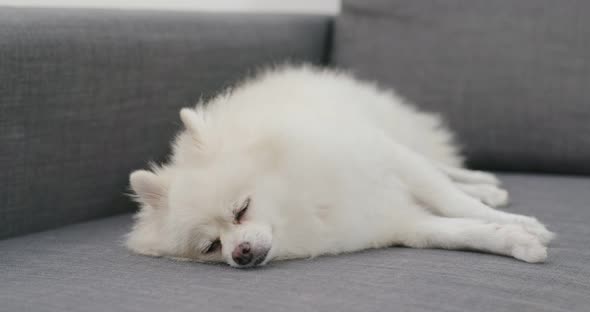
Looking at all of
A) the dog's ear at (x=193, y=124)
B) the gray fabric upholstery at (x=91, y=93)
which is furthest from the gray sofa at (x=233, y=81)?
the dog's ear at (x=193, y=124)

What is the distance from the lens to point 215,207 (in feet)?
5.24

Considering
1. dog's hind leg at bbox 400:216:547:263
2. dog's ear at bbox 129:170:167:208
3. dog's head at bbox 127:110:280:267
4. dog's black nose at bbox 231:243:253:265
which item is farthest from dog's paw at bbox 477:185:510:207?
dog's ear at bbox 129:170:167:208

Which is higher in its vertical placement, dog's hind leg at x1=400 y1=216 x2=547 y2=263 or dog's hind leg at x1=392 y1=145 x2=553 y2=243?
dog's hind leg at x1=392 y1=145 x2=553 y2=243

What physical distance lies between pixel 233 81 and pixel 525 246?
1187 millimetres

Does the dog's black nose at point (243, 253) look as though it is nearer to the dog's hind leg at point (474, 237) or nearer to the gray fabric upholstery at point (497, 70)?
the dog's hind leg at point (474, 237)

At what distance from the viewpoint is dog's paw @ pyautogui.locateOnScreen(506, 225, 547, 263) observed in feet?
4.87

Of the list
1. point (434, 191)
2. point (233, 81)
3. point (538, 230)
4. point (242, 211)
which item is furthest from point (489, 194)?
point (233, 81)

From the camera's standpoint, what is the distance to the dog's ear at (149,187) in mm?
1686

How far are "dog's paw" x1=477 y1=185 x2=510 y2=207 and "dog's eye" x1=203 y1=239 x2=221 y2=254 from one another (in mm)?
808

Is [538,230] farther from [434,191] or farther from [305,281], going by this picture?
[305,281]

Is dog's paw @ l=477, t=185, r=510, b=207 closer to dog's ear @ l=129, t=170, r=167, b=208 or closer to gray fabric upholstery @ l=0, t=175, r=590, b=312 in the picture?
gray fabric upholstery @ l=0, t=175, r=590, b=312

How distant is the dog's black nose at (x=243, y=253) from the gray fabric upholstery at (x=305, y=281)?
3cm

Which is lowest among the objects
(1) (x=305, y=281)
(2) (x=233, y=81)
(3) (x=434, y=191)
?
(1) (x=305, y=281)

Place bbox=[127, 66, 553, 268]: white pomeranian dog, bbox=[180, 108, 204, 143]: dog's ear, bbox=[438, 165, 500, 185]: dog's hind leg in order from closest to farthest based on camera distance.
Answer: bbox=[127, 66, 553, 268]: white pomeranian dog
bbox=[180, 108, 204, 143]: dog's ear
bbox=[438, 165, 500, 185]: dog's hind leg
